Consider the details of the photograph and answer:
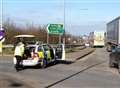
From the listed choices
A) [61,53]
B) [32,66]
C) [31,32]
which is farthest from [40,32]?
[32,66]

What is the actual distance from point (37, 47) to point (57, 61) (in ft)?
21.1

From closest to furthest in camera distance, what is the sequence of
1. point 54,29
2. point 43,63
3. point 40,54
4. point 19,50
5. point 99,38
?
point 19,50 < point 40,54 < point 43,63 < point 54,29 < point 99,38

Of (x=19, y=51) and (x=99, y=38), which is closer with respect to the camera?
(x=19, y=51)

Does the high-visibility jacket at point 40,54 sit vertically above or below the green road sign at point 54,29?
below

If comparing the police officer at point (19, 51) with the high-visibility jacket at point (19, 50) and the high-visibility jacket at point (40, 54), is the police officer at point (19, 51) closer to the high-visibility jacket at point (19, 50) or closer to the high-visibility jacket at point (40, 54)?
the high-visibility jacket at point (19, 50)

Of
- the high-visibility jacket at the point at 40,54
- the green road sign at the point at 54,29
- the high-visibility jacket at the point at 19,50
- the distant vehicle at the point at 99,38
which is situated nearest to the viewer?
the high-visibility jacket at the point at 19,50

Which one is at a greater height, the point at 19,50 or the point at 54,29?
the point at 54,29

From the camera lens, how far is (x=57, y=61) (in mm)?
30922

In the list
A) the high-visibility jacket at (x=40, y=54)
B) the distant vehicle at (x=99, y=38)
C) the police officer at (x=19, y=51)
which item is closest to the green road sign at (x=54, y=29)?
the high-visibility jacket at (x=40, y=54)

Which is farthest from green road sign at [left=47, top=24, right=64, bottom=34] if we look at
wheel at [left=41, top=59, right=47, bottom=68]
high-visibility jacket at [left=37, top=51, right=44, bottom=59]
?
high-visibility jacket at [left=37, top=51, right=44, bottom=59]

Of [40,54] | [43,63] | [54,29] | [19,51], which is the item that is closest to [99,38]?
[54,29]

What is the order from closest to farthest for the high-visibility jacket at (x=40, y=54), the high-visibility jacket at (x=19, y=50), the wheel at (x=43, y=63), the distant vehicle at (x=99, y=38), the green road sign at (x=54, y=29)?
the high-visibility jacket at (x=19, y=50) < the high-visibility jacket at (x=40, y=54) < the wheel at (x=43, y=63) < the green road sign at (x=54, y=29) < the distant vehicle at (x=99, y=38)

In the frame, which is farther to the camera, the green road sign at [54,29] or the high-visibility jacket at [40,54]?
the green road sign at [54,29]

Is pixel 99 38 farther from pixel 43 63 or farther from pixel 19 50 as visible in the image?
pixel 19 50
